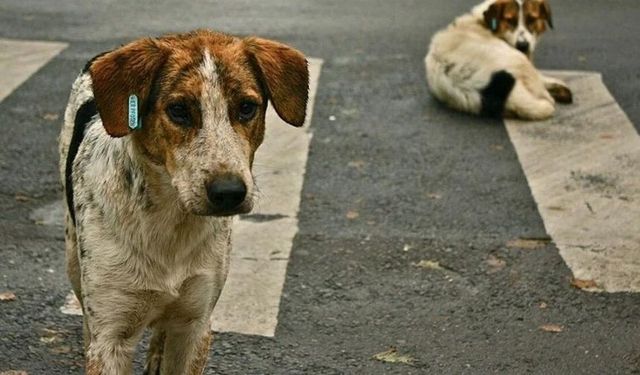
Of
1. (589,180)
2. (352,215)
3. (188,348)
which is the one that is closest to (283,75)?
(188,348)

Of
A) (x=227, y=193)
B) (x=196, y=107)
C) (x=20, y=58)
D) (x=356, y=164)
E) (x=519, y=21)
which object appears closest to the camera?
(x=227, y=193)

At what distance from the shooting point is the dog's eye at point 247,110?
184 inches

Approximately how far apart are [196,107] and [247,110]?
0.20 meters

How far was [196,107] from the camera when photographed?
460 cm

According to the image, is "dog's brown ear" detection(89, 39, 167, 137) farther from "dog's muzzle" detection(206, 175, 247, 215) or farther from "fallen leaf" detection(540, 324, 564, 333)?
"fallen leaf" detection(540, 324, 564, 333)

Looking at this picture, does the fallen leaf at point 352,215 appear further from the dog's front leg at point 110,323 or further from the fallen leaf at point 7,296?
the dog's front leg at point 110,323

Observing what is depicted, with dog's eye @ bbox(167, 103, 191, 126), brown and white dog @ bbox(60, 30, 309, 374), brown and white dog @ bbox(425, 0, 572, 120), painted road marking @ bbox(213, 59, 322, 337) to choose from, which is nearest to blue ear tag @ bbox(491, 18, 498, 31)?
brown and white dog @ bbox(425, 0, 572, 120)

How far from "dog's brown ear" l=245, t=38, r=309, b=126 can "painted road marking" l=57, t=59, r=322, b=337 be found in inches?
61.9

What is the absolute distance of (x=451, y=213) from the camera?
8.26 meters

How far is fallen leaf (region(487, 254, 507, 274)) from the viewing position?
737 cm

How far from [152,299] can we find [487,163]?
467cm

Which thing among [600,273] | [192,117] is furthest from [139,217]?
[600,273]

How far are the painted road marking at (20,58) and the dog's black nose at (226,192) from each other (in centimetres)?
616

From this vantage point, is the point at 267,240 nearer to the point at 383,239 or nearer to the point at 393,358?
the point at 383,239
